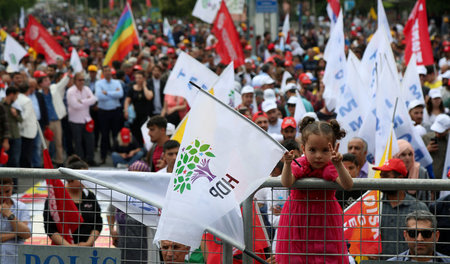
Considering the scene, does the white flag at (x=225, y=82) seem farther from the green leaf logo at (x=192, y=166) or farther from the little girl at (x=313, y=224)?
the green leaf logo at (x=192, y=166)

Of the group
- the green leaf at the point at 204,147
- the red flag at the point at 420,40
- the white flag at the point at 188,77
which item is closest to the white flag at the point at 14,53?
the red flag at the point at 420,40

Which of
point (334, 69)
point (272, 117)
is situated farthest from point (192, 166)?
point (334, 69)

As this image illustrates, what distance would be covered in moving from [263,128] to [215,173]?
624 cm

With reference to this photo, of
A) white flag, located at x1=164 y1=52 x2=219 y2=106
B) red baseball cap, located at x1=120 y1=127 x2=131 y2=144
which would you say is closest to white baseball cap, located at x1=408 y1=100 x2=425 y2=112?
white flag, located at x1=164 y1=52 x2=219 y2=106

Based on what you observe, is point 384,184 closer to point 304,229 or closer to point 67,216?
point 304,229

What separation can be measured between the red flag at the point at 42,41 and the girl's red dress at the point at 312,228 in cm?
1654

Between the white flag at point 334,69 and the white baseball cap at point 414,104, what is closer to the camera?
the white baseball cap at point 414,104

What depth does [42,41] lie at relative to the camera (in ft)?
68.5

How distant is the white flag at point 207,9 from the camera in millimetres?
20453

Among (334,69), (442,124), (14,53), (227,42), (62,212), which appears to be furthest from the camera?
(14,53)

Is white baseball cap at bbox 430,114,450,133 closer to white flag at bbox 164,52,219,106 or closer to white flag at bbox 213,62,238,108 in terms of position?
white flag at bbox 213,62,238,108

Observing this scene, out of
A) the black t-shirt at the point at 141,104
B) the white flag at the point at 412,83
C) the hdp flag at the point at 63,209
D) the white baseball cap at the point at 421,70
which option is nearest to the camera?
the hdp flag at the point at 63,209

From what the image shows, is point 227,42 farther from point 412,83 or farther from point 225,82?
point 225,82

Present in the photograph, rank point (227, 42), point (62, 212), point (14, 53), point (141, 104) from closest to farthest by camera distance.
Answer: point (62, 212) → point (141, 104) → point (227, 42) → point (14, 53)
